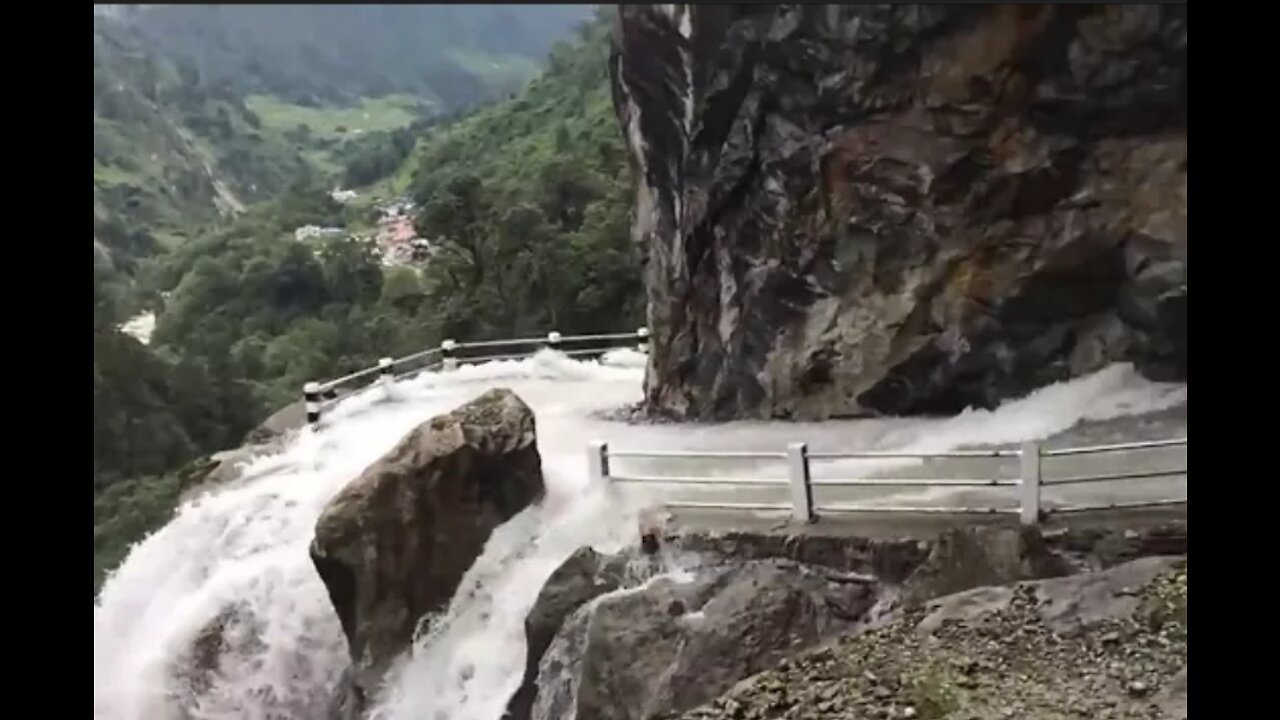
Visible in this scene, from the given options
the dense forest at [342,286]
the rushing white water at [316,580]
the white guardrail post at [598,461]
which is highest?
the dense forest at [342,286]

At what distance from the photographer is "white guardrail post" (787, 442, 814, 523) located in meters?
7.96

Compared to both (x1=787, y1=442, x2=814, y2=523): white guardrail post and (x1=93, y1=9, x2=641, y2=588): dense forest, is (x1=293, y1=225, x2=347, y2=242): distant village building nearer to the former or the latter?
(x1=93, y1=9, x2=641, y2=588): dense forest

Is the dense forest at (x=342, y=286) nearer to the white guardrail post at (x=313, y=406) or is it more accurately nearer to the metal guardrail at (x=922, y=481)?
the white guardrail post at (x=313, y=406)

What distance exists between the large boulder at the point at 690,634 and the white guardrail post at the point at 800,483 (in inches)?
18.0

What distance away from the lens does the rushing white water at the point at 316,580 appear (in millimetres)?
8602

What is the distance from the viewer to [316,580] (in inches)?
390

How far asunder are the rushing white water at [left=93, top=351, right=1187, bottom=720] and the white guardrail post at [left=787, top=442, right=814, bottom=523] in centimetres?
124

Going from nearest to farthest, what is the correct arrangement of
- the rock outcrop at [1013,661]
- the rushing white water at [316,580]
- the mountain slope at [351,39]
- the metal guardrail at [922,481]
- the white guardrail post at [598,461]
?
the mountain slope at [351,39], the rock outcrop at [1013,661], the metal guardrail at [922,481], the rushing white water at [316,580], the white guardrail post at [598,461]

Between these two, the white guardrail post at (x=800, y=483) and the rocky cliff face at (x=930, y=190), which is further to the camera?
the rocky cliff face at (x=930, y=190)

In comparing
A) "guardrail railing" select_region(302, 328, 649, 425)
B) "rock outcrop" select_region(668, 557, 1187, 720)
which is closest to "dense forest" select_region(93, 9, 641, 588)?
"guardrail railing" select_region(302, 328, 649, 425)

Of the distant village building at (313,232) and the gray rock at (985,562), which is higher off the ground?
the distant village building at (313,232)

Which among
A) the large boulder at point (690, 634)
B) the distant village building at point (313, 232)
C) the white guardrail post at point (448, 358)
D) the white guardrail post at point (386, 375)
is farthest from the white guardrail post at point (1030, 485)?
the distant village building at point (313, 232)

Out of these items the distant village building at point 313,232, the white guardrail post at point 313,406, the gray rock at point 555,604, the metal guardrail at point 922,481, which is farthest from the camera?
the distant village building at point 313,232
